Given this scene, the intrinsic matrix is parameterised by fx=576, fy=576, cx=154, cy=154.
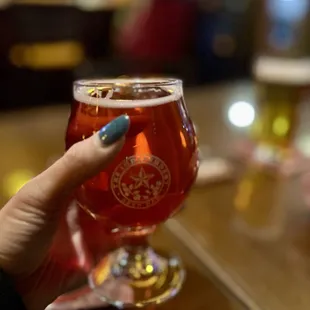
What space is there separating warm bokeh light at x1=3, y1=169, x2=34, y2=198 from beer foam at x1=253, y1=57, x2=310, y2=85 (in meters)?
0.43

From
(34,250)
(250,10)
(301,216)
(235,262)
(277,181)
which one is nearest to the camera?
(34,250)

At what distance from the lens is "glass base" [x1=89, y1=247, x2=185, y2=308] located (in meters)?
0.60

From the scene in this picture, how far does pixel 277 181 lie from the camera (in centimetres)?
89

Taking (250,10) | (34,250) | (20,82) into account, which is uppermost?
(34,250)

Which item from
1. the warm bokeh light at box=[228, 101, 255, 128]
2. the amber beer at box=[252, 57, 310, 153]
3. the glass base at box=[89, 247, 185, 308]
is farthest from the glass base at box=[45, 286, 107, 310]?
the warm bokeh light at box=[228, 101, 255, 128]

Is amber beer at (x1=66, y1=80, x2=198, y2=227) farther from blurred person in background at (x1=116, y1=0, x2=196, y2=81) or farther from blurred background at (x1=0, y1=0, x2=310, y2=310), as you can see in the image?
blurred person in background at (x1=116, y1=0, x2=196, y2=81)

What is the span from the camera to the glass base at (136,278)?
1.97 ft

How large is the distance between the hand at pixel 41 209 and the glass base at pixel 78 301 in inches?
1.6

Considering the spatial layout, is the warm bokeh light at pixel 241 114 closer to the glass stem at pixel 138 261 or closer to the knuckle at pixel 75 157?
the glass stem at pixel 138 261

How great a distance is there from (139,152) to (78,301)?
0.59 ft

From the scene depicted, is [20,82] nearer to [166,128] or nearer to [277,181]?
[277,181]

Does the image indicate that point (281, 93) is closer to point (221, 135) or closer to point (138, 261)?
point (221, 135)

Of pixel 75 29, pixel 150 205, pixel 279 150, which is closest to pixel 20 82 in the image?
pixel 75 29

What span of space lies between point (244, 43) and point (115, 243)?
2004 mm
